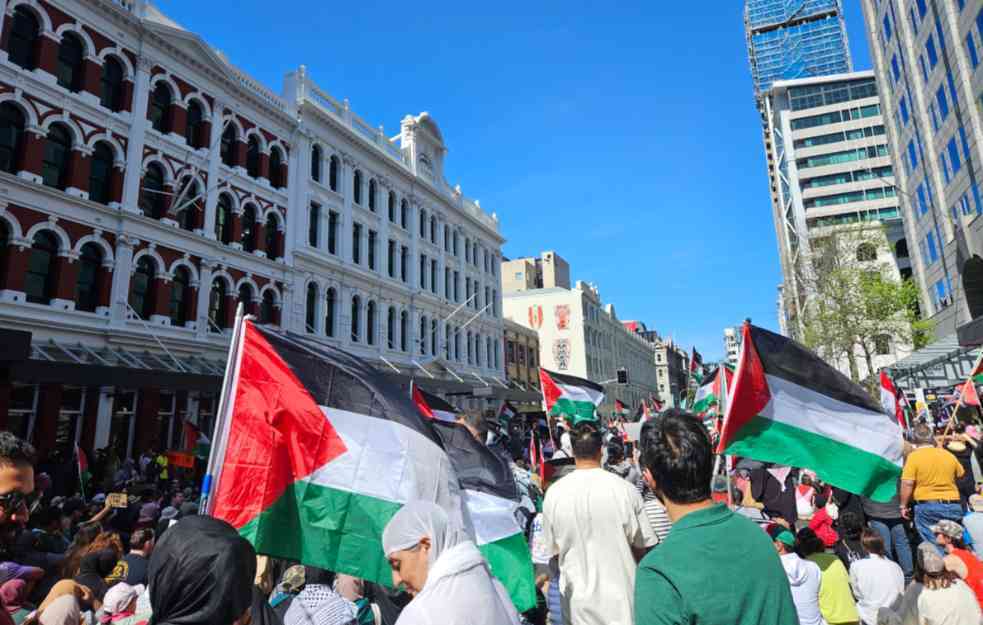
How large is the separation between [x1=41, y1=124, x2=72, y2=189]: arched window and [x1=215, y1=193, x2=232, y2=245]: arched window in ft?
17.7

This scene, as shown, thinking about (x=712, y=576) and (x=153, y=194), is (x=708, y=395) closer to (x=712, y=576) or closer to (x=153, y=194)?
(x=712, y=576)

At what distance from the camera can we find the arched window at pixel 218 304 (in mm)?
21875

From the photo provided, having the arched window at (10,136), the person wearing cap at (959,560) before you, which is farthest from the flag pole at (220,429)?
the arched window at (10,136)

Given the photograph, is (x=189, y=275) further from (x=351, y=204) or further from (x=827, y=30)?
(x=827, y=30)

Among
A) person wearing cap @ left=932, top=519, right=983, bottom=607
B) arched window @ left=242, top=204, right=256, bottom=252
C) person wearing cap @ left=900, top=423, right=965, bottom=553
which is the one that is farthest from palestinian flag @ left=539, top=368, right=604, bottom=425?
arched window @ left=242, top=204, right=256, bottom=252

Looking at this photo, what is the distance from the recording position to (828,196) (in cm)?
6606

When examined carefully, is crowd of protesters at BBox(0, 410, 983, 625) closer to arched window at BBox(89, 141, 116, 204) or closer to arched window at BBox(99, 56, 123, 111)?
arched window at BBox(89, 141, 116, 204)

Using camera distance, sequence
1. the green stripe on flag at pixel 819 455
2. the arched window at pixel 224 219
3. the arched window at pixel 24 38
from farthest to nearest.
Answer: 1. the arched window at pixel 224 219
2. the arched window at pixel 24 38
3. the green stripe on flag at pixel 819 455

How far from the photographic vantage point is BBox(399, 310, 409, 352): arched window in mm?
32562

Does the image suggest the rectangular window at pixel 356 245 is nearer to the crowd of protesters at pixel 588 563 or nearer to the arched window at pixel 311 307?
the arched window at pixel 311 307

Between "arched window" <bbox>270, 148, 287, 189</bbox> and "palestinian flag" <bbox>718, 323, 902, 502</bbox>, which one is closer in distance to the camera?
"palestinian flag" <bbox>718, 323, 902, 502</bbox>

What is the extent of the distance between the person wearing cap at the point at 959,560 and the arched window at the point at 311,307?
24.2 meters

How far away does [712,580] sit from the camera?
78.3 inches

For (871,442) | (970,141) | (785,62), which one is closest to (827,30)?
(785,62)
